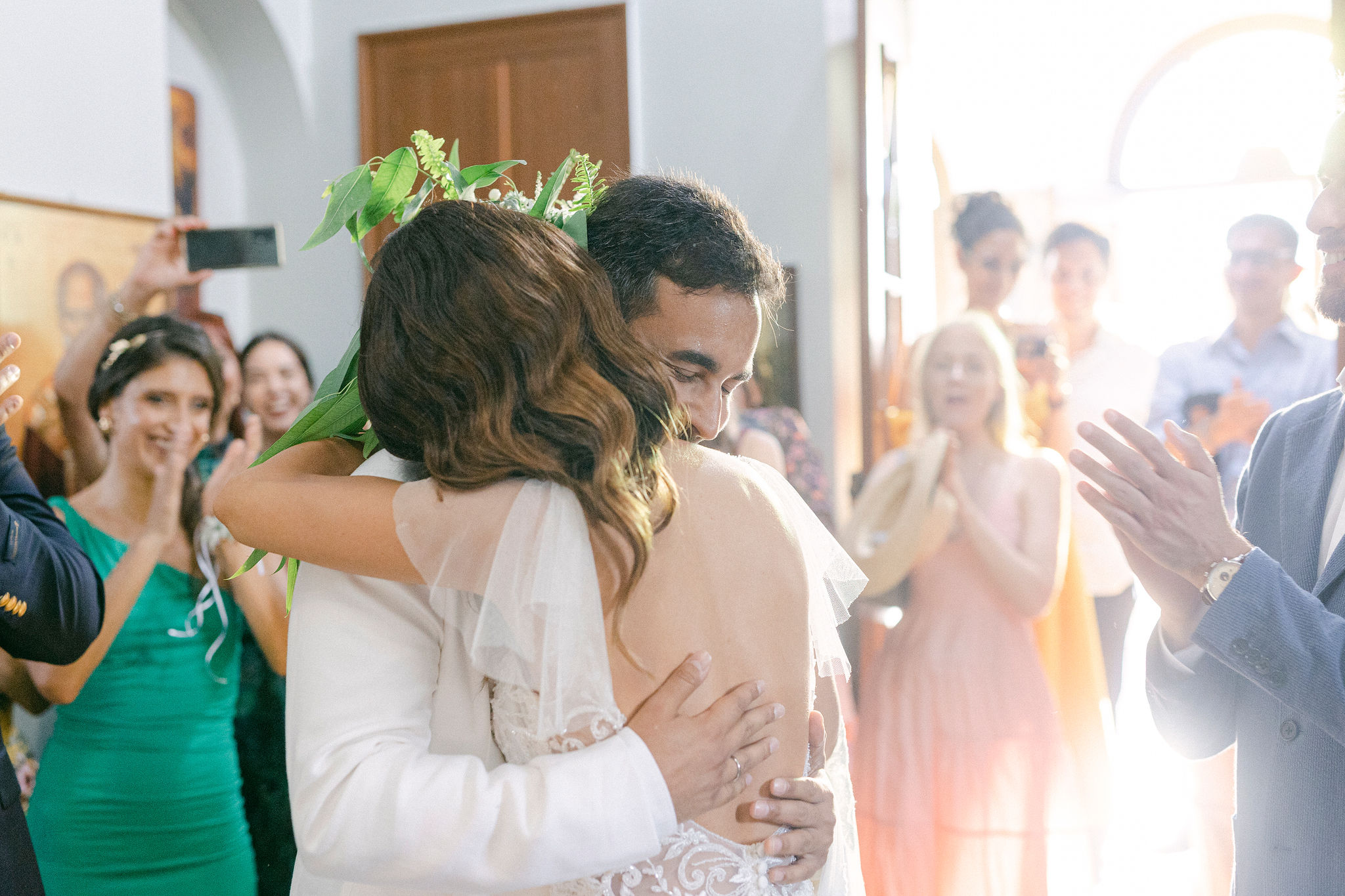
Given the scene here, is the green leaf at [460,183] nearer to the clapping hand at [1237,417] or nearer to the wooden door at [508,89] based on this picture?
the wooden door at [508,89]

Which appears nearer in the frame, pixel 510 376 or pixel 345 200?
pixel 510 376

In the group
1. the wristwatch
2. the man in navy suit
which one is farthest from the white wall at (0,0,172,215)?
the wristwatch

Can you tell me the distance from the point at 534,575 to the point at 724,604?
215mm

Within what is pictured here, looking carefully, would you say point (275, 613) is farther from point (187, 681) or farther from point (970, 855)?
point (970, 855)

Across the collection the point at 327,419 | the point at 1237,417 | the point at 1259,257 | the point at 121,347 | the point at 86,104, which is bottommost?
the point at 1237,417

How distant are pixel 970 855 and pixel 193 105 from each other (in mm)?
4273

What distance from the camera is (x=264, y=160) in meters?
4.57

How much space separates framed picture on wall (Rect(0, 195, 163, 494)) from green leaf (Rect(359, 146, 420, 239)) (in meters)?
1.92

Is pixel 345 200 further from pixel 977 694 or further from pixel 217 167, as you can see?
pixel 217 167

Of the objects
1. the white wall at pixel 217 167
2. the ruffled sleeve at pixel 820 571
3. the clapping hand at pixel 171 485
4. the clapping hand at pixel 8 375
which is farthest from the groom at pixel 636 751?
the white wall at pixel 217 167

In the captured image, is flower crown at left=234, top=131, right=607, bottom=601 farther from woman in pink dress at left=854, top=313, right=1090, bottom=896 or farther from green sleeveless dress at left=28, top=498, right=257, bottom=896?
woman in pink dress at left=854, top=313, right=1090, bottom=896

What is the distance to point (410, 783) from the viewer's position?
37.7 inches

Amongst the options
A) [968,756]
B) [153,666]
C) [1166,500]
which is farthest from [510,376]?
[968,756]

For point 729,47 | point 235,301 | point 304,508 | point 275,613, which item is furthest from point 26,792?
point 729,47
